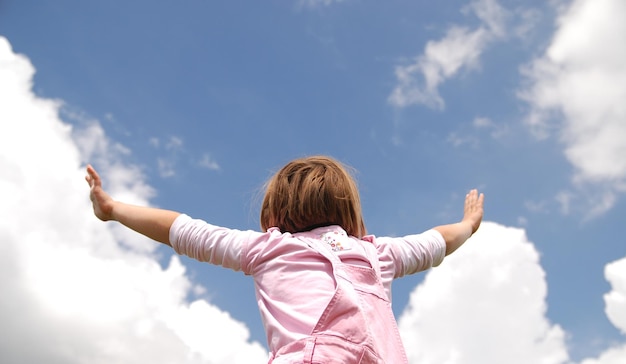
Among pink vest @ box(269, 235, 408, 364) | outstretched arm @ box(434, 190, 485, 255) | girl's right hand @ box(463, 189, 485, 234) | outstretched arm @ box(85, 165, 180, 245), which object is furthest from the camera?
girl's right hand @ box(463, 189, 485, 234)

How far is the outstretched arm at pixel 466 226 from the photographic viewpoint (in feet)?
16.0

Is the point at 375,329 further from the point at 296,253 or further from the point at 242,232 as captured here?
the point at 242,232

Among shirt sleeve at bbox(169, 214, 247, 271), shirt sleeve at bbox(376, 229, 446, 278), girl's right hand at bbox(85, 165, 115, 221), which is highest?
girl's right hand at bbox(85, 165, 115, 221)

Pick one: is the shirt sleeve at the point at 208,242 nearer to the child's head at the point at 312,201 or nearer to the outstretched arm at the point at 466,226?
the child's head at the point at 312,201

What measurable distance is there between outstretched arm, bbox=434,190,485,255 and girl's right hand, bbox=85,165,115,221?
2.62 meters

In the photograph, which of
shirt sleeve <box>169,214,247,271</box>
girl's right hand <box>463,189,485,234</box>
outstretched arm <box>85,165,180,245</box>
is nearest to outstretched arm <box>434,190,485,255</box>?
girl's right hand <box>463,189,485,234</box>

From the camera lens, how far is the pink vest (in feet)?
10.8

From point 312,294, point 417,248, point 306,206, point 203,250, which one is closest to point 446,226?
point 417,248

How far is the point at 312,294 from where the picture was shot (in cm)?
360

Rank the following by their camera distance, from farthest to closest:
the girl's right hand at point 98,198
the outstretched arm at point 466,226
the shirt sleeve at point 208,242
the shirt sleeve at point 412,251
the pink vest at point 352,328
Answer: the outstretched arm at point 466,226
the girl's right hand at point 98,198
the shirt sleeve at point 412,251
the shirt sleeve at point 208,242
the pink vest at point 352,328

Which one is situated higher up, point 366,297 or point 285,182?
point 285,182

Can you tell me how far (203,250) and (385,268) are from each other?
4.21ft

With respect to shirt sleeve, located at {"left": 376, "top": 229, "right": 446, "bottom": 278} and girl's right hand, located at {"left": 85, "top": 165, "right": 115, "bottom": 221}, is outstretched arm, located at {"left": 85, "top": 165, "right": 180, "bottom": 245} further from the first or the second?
shirt sleeve, located at {"left": 376, "top": 229, "right": 446, "bottom": 278}

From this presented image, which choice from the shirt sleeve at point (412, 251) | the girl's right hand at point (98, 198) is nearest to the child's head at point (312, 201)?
the shirt sleeve at point (412, 251)
